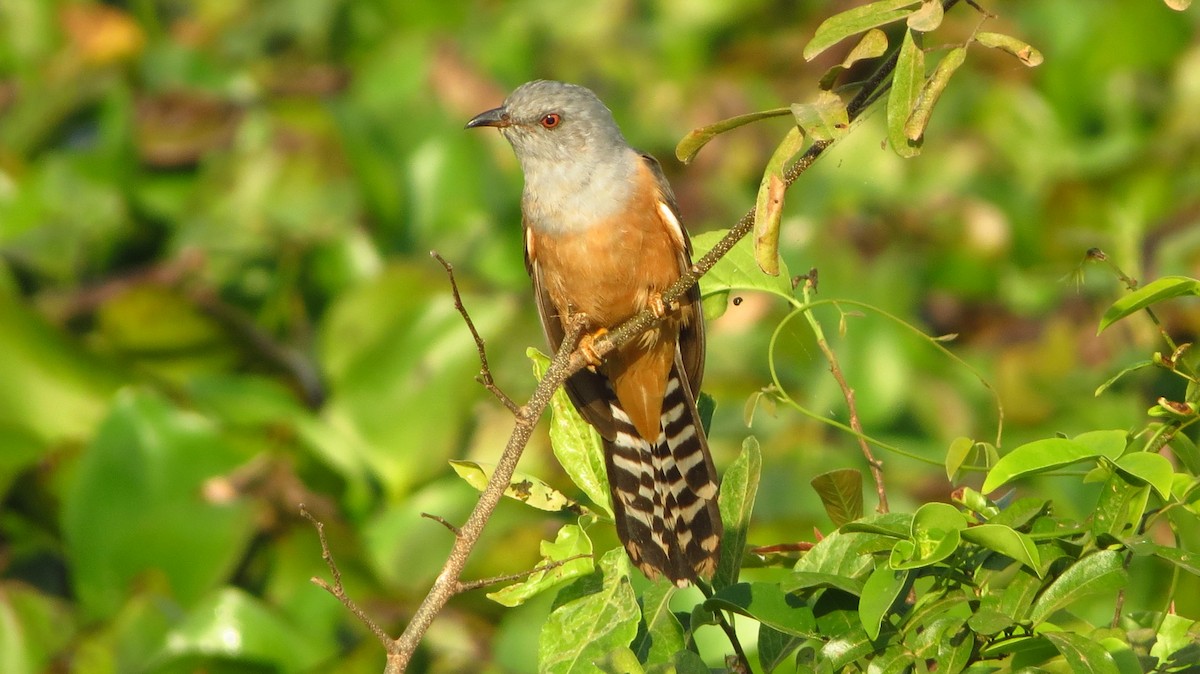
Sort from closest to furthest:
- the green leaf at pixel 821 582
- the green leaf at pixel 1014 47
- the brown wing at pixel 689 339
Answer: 1. the green leaf at pixel 1014 47
2. the green leaf at pixel 821 582
3. the brown wing at pixel 689 339

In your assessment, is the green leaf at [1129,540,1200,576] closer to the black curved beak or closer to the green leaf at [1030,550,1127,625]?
the green leaf at [1030,550,1127,625]

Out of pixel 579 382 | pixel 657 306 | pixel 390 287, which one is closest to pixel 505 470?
pixel 657 306

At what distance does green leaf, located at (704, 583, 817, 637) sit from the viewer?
205cm

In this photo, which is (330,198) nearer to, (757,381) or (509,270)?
(509,270)

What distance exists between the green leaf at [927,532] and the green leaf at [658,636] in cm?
42

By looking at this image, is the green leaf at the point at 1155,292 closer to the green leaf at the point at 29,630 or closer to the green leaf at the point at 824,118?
the green leaf at the point at 824,118

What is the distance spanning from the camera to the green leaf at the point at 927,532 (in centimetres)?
189

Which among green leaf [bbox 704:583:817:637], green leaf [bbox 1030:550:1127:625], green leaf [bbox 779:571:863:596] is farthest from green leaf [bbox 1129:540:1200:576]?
green leaf [bbox 704:583:817:637]

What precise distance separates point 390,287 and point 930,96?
11.7ft

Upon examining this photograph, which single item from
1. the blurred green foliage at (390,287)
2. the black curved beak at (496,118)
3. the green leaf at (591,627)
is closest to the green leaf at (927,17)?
the green leaf at (591,627)

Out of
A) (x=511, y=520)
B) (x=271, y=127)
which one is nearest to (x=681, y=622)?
(x=511, y=520)

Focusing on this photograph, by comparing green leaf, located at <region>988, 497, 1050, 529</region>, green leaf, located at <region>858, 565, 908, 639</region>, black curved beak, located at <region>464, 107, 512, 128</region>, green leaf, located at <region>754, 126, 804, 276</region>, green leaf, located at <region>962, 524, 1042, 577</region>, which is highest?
green leaf, located at <region>754, 126, 804, 276</region>

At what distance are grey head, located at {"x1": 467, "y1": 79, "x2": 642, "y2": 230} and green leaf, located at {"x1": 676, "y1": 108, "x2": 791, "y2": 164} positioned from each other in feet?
5.65

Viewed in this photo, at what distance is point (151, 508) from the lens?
460cm
